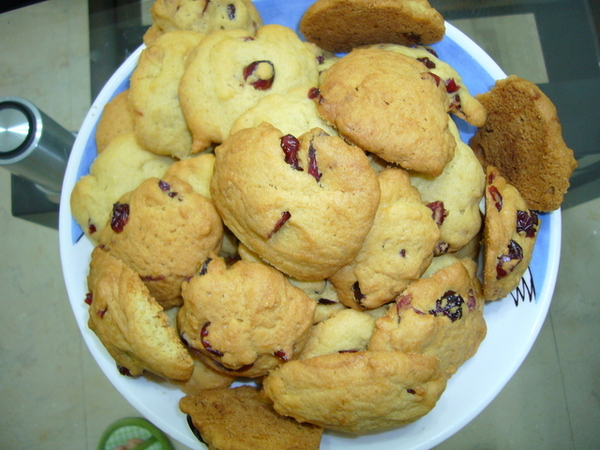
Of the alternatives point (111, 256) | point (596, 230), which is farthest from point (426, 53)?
point (596, 230)

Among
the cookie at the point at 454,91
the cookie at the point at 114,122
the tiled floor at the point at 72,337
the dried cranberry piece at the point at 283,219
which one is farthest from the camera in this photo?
the tiled floor at the point at 72,337

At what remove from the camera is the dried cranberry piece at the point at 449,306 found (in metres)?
1.01

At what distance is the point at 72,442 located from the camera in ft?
6.26

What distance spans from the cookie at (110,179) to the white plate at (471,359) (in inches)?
2.6

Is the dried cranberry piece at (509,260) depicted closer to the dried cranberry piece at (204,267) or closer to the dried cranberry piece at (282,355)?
the dried cranberry piece at (282,355)

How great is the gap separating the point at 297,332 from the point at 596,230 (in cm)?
153

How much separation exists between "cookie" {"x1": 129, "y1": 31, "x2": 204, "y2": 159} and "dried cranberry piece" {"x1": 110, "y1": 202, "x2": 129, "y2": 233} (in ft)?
0.54

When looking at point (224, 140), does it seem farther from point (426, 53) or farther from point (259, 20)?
point (426, 53)

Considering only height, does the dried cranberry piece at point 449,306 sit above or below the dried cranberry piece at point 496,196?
below

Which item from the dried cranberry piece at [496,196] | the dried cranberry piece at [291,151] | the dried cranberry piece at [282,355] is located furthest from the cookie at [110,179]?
the dried cranberry piece at [496,196]

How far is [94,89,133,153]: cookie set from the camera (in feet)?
4.06

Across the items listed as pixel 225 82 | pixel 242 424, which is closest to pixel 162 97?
pixel 225 82

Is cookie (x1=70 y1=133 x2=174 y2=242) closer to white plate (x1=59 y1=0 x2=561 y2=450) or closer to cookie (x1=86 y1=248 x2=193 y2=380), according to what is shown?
Result: white plate (x1=59 y1=0 x2=561 y2=450)

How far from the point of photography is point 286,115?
1.01 metres
